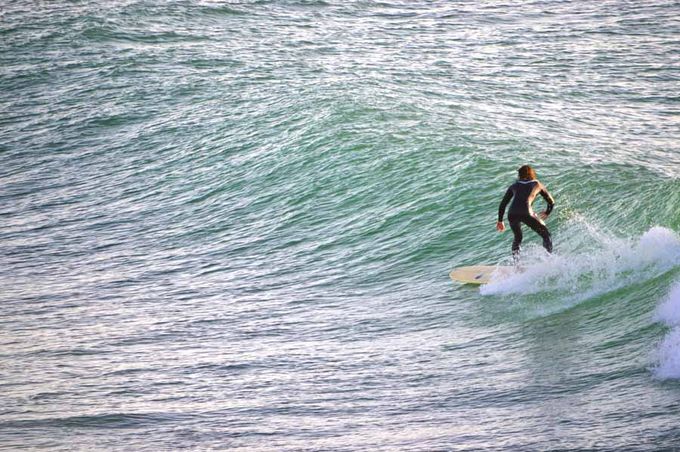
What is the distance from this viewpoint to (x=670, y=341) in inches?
464

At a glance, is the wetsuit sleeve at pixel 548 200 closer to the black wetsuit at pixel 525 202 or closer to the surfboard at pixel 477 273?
the black wetsuit at pixel 525 202

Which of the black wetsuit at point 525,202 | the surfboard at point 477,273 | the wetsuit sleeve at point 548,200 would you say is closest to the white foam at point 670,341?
the wetsuit sleeve at point 548,200

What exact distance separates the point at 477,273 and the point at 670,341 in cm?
467

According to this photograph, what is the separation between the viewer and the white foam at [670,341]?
11.1 m

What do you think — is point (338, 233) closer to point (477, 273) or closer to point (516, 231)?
point (477, 273)

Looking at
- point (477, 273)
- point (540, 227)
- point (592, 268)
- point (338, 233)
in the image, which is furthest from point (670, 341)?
point (338, 233)

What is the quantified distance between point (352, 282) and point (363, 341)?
10.3 ft

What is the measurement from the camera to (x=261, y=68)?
3306 centimetres

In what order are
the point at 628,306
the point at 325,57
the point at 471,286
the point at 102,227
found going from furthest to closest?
the point at 325,57
the point at 102,227
the point at 471,286
the point at 628,306

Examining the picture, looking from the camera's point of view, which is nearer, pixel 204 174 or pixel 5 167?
pixel 204 174

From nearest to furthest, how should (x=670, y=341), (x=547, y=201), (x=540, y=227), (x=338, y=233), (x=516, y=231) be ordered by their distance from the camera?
(x=670, y=341)
(x=547, y=201)
(x=540, y=227)
(x=516, y=231)
(x=338, y=233)

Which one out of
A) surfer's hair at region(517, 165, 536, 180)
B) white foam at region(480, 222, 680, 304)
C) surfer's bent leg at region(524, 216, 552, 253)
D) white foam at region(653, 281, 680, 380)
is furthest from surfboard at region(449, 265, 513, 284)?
white foam at region(653, 281, 680, 380)

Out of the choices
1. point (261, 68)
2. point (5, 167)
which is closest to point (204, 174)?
point (5, 167)

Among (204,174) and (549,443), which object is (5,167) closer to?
(204,174)
